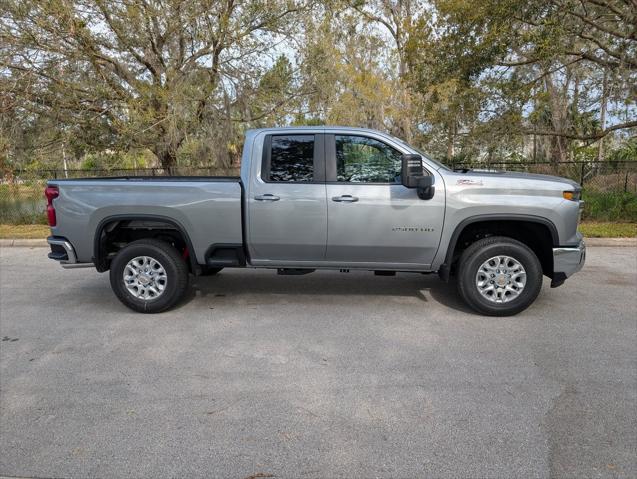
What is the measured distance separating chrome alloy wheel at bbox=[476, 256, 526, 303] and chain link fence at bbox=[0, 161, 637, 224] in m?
7.19

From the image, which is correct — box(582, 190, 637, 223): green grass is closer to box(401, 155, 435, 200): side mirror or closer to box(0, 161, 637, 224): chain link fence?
box(0, 161, 637, 224): chain link fence

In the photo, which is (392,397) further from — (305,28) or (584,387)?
(305,28)

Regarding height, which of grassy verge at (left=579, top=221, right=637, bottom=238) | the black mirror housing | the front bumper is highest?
the black mirror housing

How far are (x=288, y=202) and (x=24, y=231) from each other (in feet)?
30.3

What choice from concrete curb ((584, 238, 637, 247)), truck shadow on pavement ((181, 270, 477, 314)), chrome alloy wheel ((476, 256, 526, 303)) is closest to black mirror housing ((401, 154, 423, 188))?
chrome alloy wheel ((476, 256, 526, 303))

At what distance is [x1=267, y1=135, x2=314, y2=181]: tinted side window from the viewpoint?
4.96 m

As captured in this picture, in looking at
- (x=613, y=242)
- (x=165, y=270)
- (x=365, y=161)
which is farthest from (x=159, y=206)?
(x=613, y=242)

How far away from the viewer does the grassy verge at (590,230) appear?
9344mm

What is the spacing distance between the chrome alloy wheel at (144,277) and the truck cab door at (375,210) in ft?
6.20

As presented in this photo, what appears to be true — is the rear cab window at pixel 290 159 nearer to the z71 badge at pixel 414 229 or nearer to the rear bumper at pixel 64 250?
the z71 badge at pixel 414 229

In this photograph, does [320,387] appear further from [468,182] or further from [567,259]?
[567,259]

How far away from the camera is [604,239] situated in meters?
9.00

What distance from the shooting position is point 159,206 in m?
4.89

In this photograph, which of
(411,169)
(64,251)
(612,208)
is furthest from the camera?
(612,208)
